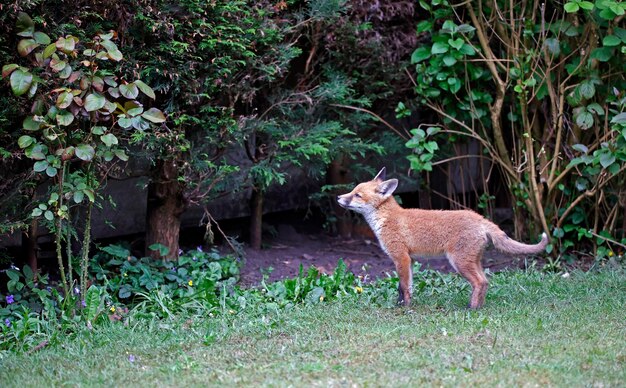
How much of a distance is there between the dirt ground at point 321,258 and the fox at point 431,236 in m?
1.21

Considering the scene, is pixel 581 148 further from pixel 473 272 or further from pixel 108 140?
pixel 108 140

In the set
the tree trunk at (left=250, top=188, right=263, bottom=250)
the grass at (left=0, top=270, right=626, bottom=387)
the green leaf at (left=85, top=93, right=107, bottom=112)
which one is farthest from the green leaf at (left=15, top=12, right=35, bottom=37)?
the tree trunk at (left=250, top=188, right=263, bottom=250)

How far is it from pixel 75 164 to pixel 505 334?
3959 mm

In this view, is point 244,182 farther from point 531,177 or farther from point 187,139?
point 531,177

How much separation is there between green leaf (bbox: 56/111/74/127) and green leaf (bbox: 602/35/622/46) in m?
5.11

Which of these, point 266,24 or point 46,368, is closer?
point 46,368

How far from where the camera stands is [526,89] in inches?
340

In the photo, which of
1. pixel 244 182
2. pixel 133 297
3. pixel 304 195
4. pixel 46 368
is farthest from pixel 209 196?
pixel 46 368

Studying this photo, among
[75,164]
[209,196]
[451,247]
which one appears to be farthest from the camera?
[209,196]

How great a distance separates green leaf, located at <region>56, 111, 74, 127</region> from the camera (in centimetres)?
574

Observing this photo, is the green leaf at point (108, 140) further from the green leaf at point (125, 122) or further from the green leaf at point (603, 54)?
the green leaf at point (603, 54)

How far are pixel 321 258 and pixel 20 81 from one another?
440 centimetres

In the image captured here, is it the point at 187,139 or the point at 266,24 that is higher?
the point at 266,24

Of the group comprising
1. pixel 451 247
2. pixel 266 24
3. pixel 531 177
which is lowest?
pixel 451 247
